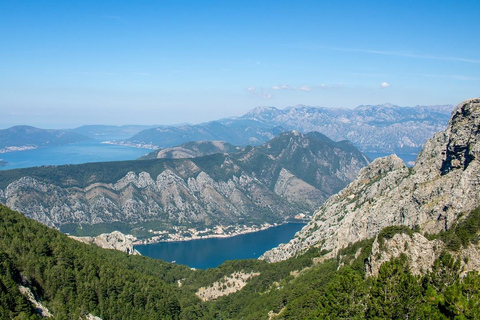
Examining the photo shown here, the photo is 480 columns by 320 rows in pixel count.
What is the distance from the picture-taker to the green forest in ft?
155

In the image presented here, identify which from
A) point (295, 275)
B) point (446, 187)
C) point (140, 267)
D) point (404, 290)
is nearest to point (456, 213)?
point (446, 187)

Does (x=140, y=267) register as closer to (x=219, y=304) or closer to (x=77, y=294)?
(x=219, y=304)

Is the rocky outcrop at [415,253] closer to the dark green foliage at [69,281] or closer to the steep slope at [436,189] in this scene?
the steep slope at [436,189]

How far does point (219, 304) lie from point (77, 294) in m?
51.0

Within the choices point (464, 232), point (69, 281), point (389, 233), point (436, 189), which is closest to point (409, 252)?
point (389, 233)

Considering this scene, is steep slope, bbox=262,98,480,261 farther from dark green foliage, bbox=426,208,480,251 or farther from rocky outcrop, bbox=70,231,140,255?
rocky outcrop, bbox=70,231,140,255

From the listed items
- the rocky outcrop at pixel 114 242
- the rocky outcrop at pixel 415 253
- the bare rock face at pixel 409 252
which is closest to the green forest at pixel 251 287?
the rocky outcrop at pixel 415 253

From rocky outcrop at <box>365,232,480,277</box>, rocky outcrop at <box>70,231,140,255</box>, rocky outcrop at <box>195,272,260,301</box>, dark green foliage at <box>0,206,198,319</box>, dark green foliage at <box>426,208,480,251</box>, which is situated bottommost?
rocky outcrop at <box>195,272,260,301</box>

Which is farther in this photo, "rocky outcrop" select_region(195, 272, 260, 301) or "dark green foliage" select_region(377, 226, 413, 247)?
"rocky outcrop" select_region(195, 272, 260, 301)

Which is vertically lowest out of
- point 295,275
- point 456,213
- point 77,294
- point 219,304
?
point 219,304

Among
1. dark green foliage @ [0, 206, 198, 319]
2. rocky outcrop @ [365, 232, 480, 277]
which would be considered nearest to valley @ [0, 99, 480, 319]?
rocky outcrop @ [365, 232, 480, 277]

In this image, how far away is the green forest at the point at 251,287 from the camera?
47188 mm

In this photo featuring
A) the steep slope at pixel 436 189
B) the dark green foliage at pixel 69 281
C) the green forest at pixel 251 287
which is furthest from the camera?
the steep slope at pixel 436 189

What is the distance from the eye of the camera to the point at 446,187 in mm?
85750
